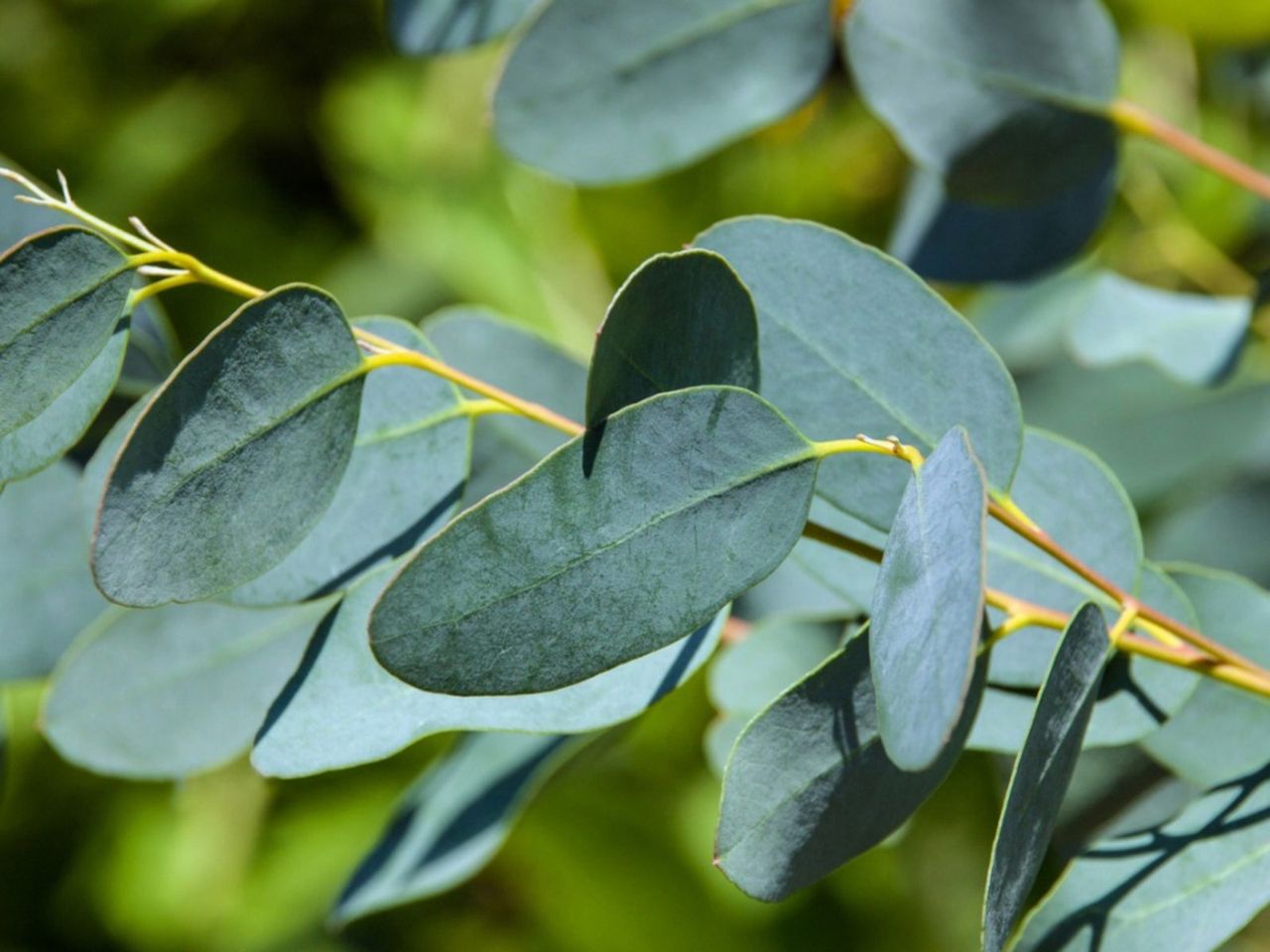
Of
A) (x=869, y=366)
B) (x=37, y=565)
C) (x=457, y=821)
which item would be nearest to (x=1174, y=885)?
(x=869, y=366)

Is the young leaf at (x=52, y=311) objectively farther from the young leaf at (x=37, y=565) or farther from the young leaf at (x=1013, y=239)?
the young leaf at (x=1013, y=239)

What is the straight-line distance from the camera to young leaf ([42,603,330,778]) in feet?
1.88

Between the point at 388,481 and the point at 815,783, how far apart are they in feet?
0.57

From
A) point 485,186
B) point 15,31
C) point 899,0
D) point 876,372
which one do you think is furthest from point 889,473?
point 15,31

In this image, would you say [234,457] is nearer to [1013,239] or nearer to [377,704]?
[377,704]

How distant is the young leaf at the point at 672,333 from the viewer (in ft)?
1.28

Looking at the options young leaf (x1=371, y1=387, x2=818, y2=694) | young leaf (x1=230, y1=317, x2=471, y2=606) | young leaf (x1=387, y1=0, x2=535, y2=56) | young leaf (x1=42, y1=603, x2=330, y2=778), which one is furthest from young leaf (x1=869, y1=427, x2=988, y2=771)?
young leaf (x1=387, y1=0, x2=535, y2=56)

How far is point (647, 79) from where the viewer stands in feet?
2.17

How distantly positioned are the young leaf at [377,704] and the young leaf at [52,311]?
0.12 meters

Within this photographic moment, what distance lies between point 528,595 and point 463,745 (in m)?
0.33

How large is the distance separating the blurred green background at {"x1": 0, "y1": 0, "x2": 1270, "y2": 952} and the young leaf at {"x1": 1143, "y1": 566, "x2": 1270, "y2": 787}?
640mm

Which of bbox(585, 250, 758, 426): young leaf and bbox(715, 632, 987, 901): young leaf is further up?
bbox(585, 250, 758, 426): young leaf

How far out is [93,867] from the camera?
152 cm

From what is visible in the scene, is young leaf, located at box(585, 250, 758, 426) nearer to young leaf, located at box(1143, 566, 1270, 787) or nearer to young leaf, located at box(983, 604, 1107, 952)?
young leaf, located at box(983, 604, 1107, 952)
